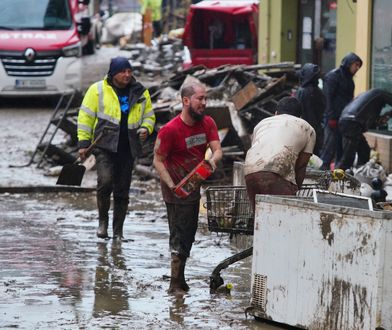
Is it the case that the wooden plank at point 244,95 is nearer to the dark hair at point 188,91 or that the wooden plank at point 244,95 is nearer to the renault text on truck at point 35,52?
the renault text on truck at point 35,52

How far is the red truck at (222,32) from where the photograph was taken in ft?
91.1

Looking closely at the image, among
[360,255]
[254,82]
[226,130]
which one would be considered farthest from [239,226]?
[254,82]

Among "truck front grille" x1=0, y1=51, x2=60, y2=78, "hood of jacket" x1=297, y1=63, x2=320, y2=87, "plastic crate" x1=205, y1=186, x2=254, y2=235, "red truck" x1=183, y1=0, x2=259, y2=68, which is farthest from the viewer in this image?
"red truck" x1=183, y1=0, x2=259, y2=68

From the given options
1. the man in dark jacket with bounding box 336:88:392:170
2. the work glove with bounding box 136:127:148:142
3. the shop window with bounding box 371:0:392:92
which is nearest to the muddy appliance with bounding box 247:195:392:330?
the work glove with bounding box 136:127:148:142

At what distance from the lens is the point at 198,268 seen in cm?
1122

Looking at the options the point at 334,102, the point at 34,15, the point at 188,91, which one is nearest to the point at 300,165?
the point at 188,91

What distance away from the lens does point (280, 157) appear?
927 centimetres

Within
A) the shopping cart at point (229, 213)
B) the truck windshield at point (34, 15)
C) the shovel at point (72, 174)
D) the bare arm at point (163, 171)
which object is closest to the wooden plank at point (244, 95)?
the shovel at point (72, 174)

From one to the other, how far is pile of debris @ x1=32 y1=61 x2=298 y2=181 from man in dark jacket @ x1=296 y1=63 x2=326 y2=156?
2.20 metres

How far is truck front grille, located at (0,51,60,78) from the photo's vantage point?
958 inches

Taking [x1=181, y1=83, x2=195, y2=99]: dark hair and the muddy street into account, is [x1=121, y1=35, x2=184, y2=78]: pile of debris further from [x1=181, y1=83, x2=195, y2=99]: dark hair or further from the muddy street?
[x1=181, y1=83, x2=195, y2=99]: dark hair

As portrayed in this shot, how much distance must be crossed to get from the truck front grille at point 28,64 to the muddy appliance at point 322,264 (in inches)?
636

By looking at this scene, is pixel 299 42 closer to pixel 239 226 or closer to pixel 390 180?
pixel 390 180

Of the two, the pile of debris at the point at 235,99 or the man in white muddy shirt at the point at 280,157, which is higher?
the man in white muddy shirt at the point at 280,157
